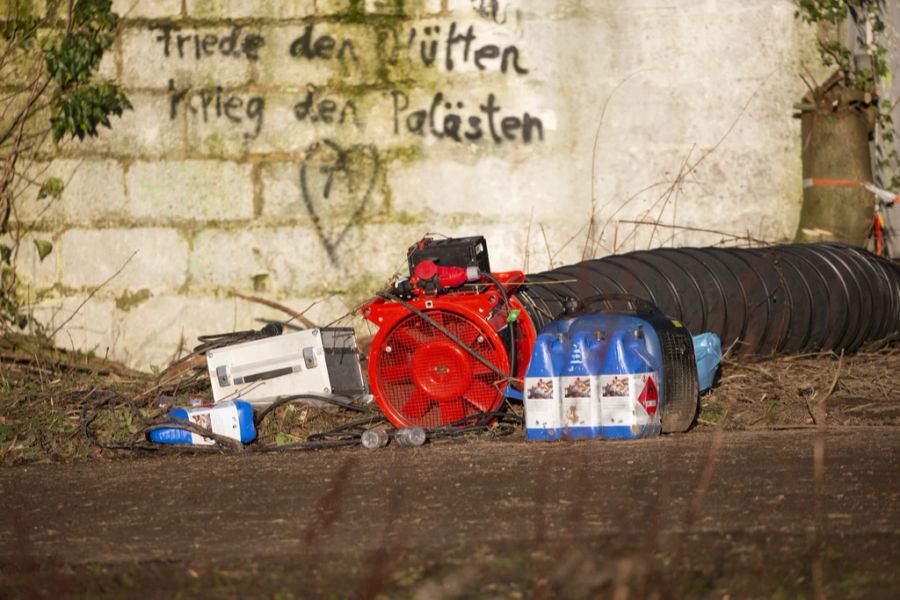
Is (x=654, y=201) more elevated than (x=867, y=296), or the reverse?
(x=654, y=201)

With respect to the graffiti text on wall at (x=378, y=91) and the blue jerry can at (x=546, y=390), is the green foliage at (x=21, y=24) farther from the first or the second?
the blue jerry can at (x=546, y=390)

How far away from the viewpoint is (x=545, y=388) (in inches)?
174

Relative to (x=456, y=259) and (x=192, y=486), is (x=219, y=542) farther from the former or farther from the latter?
(x=456, y=259)

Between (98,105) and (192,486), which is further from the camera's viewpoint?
(98,105)

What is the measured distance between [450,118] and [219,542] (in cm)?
405

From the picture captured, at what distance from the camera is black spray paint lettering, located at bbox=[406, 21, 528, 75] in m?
6.62

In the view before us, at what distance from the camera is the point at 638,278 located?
5.48 metres

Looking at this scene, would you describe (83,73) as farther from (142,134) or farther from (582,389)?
(582,389)

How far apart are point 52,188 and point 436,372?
10.8 ft

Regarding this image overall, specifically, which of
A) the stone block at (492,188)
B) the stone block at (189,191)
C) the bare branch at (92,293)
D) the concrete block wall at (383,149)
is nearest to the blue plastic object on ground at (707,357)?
the concrete block wall at (383,149)

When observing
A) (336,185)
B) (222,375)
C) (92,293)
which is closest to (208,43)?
(336,185)

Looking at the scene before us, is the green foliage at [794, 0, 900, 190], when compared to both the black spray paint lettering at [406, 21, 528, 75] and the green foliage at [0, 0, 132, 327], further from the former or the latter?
the green foliage at [0, 0, 132, 327]

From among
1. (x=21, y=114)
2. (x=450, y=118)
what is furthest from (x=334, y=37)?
(x=21, y=114)

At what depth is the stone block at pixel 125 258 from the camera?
22.5 feet
